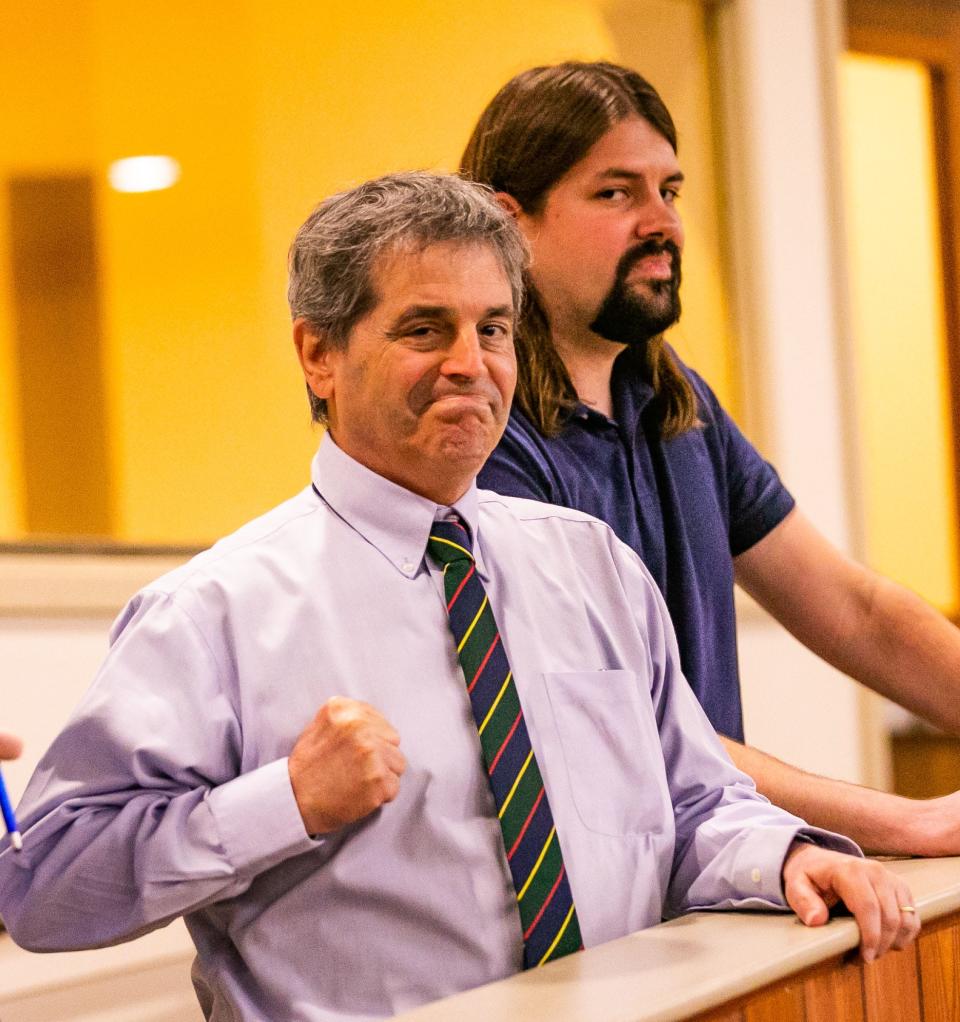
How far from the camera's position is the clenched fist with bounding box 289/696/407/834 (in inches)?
43.1

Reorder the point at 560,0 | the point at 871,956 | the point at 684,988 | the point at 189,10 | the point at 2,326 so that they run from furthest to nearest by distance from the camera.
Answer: the point at 560,0 < the point at 189,10 < the point at 2,326 < the point at 871,956 < the point at 684,988

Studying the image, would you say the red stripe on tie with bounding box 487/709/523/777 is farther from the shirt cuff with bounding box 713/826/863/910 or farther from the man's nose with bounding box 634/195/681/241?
the man's nose with bounding box 634/195/681/241

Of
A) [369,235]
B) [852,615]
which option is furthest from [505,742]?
[852,615]

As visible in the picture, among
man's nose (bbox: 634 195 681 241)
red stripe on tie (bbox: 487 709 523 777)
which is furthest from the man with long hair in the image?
red stripe on tie (bbox: 487 709 523 777)

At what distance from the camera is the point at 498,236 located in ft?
4.41

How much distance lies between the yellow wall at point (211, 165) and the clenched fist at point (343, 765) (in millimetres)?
1835

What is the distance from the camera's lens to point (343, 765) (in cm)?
110

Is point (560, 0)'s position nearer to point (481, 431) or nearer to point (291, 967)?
point (481, 431)

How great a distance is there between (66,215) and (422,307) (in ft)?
6.13

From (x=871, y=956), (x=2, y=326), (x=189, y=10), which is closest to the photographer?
(x=871, y=956)

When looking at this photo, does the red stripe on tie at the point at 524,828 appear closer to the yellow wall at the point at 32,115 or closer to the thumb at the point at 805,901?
the thumb at the point at 805,901

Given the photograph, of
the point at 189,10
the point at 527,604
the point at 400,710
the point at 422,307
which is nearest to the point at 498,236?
the point at 422,307

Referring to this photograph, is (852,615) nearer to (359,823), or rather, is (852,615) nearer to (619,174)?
(619,174)

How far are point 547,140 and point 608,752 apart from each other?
77 centimetres
